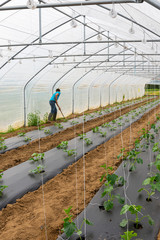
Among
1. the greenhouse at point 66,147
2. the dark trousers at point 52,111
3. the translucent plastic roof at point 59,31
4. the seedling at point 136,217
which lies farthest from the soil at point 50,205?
the dark trousers at point 52,111

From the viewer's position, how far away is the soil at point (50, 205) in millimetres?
3064

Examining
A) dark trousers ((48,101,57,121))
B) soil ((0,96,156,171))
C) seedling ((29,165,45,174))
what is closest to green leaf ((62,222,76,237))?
seedling ((29,165,45,174))

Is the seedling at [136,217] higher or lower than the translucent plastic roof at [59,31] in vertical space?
lower

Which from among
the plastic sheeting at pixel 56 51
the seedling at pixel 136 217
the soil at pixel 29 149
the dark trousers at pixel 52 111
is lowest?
the soil at pixel 29 149

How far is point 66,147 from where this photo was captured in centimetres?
688

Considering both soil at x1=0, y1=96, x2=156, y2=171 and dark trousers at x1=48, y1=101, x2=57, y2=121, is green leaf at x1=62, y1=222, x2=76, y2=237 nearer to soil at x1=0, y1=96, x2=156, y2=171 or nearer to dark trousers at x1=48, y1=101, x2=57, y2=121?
soil at x1=0, y1=96, x2=156, y2=171

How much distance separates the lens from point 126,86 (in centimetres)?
2486

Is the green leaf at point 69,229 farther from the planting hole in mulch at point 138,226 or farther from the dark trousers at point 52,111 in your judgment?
the dark trousers at point 52,111

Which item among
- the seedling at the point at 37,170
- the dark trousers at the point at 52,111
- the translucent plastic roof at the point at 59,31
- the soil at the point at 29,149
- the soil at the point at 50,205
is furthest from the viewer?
the dark trousers at the point at 52,111

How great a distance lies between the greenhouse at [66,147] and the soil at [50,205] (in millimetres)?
15

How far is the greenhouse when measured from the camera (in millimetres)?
3127

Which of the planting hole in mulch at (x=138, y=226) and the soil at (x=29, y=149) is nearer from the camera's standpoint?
the planting hole in mulch at (x=138, y=226)

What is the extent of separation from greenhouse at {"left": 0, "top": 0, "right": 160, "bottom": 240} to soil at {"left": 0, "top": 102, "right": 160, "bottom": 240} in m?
0.02

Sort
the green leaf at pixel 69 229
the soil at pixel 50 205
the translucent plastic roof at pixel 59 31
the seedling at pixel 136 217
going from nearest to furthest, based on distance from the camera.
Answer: the green leaf at pixel 69 229
the seedling at pixel 136 217
the soil at pixel 50 205
the translucent plastic roof at pixel 59 31
